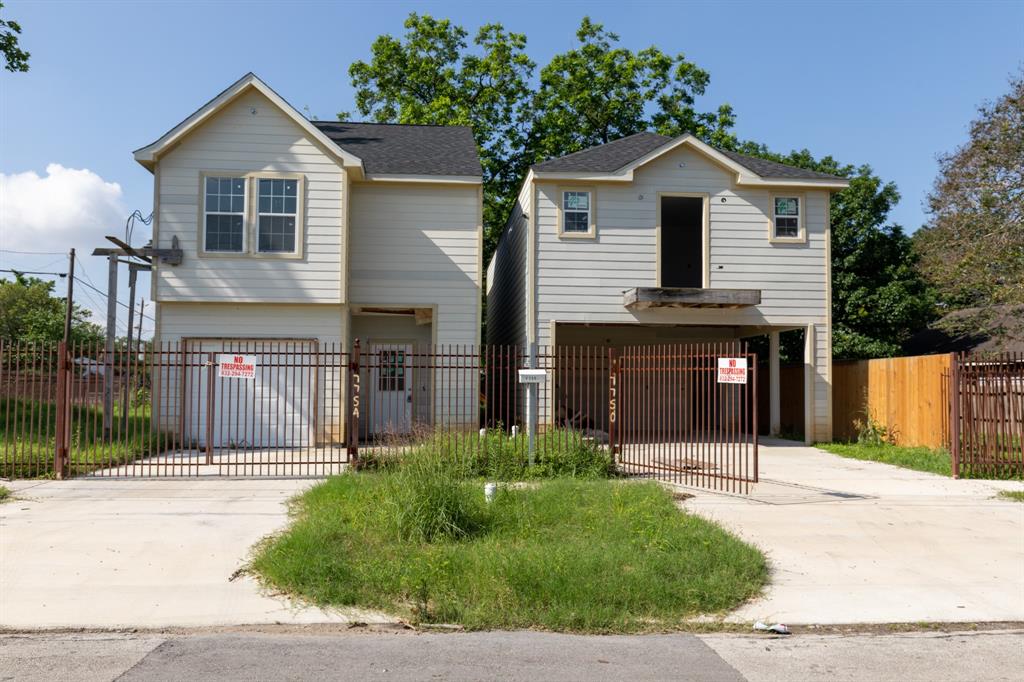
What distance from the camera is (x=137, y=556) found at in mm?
7320

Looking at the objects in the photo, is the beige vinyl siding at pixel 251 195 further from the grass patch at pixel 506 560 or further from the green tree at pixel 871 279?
the green tree at pixel 871 279

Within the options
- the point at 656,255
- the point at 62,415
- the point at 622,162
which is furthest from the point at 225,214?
the point at 656,255

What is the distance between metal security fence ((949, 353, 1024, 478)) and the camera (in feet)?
41.0

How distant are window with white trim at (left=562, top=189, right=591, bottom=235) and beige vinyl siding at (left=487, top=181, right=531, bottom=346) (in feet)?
3.21

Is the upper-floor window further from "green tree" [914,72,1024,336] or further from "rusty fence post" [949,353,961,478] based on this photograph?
"green tree" [914,72,1024,336]

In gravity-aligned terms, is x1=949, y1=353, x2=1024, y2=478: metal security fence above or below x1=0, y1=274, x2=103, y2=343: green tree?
below

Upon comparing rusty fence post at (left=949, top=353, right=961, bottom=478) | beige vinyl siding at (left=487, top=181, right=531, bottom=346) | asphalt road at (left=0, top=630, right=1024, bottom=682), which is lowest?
asphalt road at (left=0, top=630, right=1024, bottom=682)

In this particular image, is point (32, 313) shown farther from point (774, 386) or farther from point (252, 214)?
point (774, 386)

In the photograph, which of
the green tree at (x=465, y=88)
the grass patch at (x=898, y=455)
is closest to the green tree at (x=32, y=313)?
the green tree at (x=465, y=88)

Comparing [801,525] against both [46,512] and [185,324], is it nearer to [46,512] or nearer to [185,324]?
[46,512]

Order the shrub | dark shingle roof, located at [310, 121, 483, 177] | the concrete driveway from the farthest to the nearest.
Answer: dark shingle roof, located at [310, 121, 483, 177] → the shrub → the concrete driveway

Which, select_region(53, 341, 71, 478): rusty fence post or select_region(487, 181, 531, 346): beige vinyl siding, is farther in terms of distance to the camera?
select_region(487, 181, 531, 346): beige vinyl siding

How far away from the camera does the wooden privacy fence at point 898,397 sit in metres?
15.8

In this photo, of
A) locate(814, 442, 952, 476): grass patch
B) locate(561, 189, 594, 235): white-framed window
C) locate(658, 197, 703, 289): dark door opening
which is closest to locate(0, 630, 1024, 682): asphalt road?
locate(814, 442, 952, 476): grass patch
